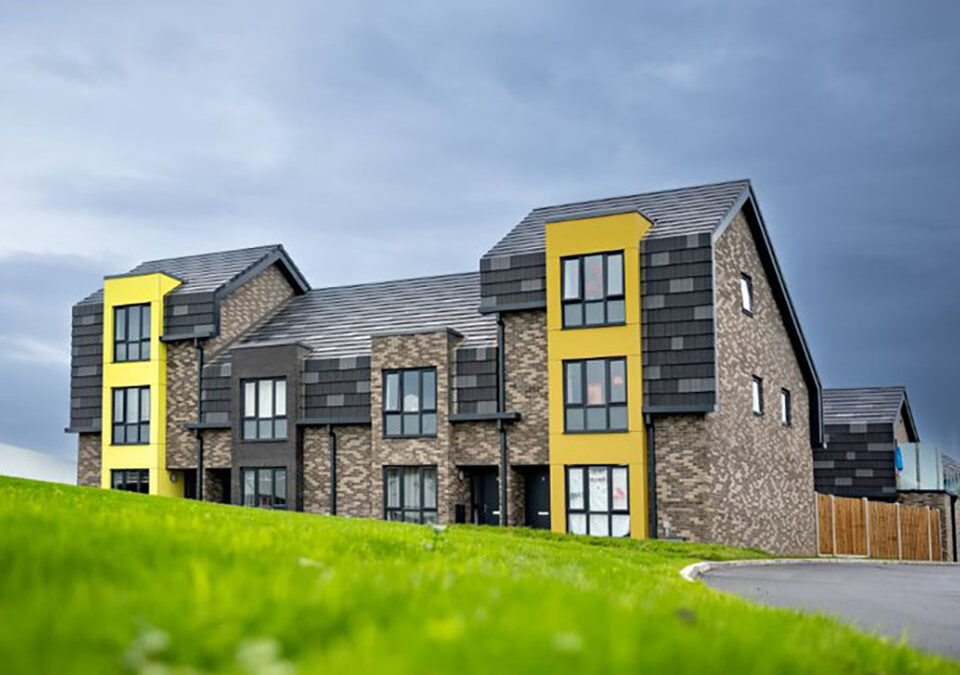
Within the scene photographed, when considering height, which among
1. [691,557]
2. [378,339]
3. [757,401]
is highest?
[378,339]

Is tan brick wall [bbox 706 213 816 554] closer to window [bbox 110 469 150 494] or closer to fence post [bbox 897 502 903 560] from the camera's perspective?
fence post [bbox 897 502 903 560]

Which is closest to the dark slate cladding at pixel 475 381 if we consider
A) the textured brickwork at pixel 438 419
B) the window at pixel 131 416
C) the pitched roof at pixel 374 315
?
the textured brickwork at pixel 438 419

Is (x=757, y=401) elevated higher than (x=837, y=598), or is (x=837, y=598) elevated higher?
(x=757, y=401)

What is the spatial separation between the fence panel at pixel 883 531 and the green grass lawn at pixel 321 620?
3132 cm

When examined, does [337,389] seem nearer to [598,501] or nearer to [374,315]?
[374,315]

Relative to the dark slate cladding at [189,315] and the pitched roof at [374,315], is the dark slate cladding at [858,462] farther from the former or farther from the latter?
the dark slate cladding at [189,315]

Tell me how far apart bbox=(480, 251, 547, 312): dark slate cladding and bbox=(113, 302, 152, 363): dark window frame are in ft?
44.6

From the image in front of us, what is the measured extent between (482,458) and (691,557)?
30.6 feet

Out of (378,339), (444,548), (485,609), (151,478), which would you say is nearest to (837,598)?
(444,548)

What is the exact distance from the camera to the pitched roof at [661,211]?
28594 mm

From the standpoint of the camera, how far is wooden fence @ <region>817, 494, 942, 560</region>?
35.8 metres

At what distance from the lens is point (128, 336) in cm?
3791

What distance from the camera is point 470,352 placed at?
1209 inches

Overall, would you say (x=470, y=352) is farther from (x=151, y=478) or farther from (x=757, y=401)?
(x=151, y=478)
